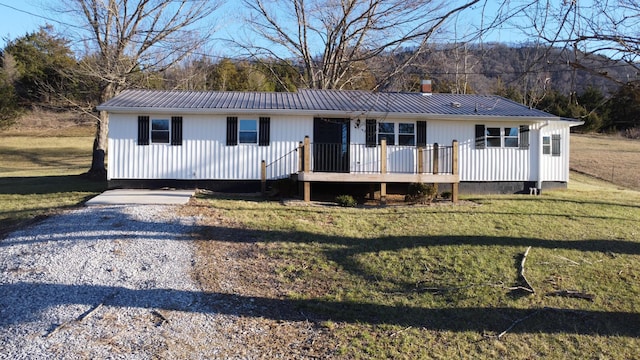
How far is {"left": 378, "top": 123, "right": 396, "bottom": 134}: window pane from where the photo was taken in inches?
620

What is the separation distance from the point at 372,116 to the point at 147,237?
850cm

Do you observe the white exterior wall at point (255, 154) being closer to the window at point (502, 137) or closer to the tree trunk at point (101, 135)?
the window at point (502, 137)

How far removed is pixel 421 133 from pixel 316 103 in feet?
11.4

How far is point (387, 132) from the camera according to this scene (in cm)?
1581

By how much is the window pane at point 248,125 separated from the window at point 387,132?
3803 millimetres

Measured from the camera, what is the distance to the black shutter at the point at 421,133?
627 inches

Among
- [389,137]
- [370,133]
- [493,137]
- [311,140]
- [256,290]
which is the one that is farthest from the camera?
[493,137]

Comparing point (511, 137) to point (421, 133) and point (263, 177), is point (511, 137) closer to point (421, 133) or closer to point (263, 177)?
point (421, 133)

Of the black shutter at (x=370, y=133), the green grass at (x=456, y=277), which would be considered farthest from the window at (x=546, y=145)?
the black shutter at (x=370, y=133)

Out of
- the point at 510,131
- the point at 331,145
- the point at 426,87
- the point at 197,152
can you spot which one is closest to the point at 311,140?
the point at 331,145

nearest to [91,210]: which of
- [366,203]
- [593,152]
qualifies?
[366,203]

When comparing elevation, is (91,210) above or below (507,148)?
below

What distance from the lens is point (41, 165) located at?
30.5 metres

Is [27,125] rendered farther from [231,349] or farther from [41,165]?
[231,349]
